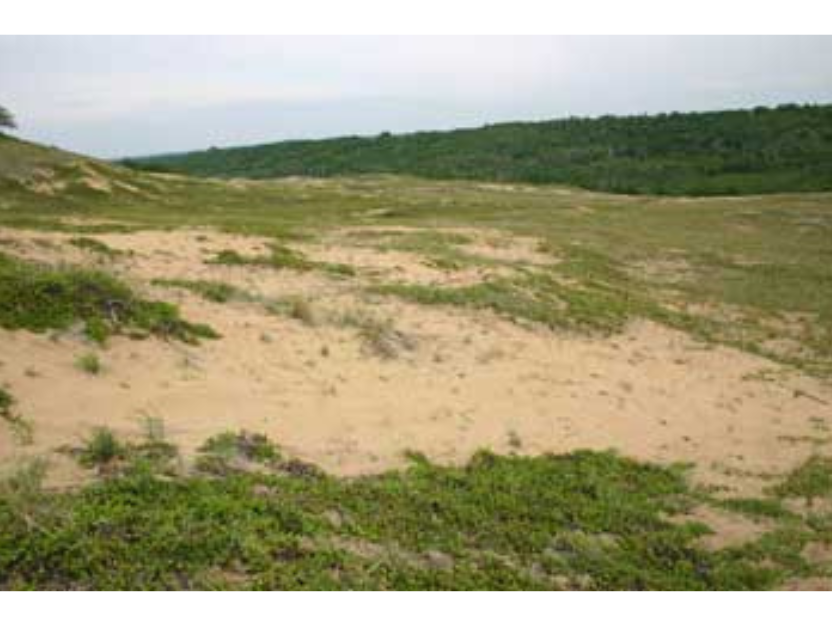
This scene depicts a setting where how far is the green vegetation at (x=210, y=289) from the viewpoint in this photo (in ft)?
41.0

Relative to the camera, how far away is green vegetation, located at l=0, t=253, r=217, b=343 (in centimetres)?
935

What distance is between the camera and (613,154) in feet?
334

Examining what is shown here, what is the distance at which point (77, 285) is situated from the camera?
405 inches

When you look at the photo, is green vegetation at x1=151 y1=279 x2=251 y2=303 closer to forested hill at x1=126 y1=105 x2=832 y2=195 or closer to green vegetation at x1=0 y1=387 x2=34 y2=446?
green vegetation at x1=0 y1=387 x2=34 y2=446

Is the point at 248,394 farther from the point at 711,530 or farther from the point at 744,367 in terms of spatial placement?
the point at 744,367

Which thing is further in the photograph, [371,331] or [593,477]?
[371,331]

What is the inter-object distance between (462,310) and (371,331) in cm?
291

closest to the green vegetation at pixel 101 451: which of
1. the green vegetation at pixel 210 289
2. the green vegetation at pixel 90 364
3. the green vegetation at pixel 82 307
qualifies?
the green vegetation at pixel 90 364

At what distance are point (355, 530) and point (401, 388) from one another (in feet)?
13.6

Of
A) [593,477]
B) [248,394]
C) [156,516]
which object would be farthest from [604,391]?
A: [156,516]

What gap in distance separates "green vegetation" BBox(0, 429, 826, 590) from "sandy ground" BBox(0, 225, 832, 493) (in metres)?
0.56

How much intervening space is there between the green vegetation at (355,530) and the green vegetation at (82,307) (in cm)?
312

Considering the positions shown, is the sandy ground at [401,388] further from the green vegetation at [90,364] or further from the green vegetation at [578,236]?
the green vegetation at [578,236]

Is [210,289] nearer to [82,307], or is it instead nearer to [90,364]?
[82,307]
